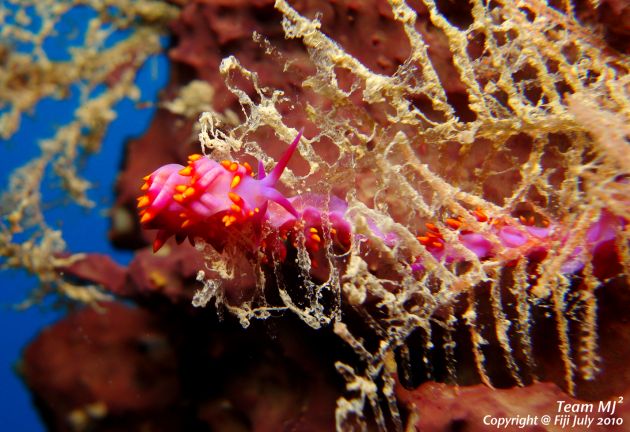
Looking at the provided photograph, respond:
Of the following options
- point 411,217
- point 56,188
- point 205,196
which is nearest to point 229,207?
point 205,196

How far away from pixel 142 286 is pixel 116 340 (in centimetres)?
67

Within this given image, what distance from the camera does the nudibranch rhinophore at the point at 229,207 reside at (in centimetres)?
142

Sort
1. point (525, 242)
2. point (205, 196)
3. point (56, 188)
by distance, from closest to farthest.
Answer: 1. point (205, 196)
2. point (525, 242)
3. point (56, 188)

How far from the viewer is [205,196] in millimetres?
1411

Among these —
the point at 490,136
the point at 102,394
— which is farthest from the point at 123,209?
the point at 490,136

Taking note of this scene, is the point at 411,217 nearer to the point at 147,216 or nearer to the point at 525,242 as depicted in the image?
the point at 525,242

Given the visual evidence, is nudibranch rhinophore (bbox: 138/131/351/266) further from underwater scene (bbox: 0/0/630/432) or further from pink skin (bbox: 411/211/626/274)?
pink skin (bbox: 411/211/626/274)

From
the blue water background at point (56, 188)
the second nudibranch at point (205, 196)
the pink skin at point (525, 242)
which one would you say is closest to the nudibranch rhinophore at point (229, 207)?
the second nudibranch at point (205, 196)

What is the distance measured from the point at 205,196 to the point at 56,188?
2820mm

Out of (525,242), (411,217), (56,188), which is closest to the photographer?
(525,242)

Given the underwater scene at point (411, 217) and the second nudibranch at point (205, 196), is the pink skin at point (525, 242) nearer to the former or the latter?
the underwater scene at point (411, 217)

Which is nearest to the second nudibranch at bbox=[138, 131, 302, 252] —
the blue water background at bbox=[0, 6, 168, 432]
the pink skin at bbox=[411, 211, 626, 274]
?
the pink skin at bbox=[411, 211, 626, 274]

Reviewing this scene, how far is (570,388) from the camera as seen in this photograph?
1721 mm

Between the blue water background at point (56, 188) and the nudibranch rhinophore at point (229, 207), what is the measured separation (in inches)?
82.1
